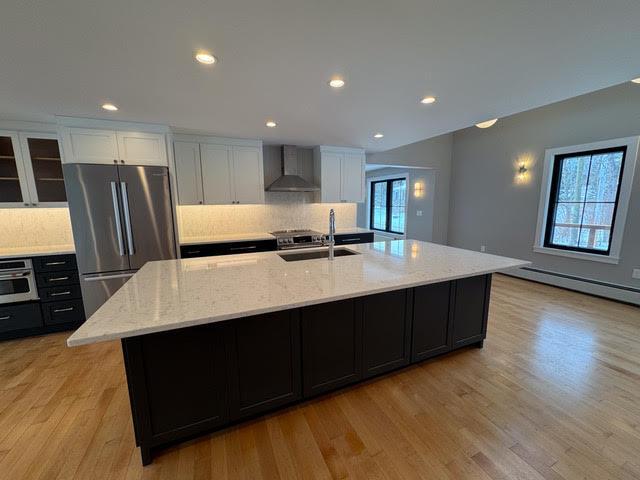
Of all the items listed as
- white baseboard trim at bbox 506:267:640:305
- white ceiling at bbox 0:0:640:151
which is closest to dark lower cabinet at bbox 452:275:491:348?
white ceiling at bbox 0:0:640:151

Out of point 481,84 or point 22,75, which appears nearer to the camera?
point 22,75

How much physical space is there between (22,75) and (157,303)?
2036 mm

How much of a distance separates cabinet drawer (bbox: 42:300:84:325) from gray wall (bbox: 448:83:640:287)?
22.0 ft

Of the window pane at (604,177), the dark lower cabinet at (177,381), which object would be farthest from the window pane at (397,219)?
the dark lower cabinet at (177,381)

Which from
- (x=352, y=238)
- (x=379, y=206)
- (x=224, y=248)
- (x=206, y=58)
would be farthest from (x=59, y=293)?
(x=379, y=206)

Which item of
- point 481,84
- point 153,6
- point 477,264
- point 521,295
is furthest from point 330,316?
point 521,295

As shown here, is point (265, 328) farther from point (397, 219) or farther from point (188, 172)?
point (397, 219)

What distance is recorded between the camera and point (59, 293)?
9.60 feet

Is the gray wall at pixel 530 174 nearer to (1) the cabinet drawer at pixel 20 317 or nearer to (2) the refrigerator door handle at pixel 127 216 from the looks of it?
(2) the refrigerator door handle at pixel 127 216

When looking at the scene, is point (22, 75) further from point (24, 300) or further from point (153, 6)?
point (24, 300)

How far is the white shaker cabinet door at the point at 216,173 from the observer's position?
3766 millimetres

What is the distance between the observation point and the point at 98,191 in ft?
9.38

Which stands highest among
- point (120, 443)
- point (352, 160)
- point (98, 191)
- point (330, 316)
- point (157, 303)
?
point (352, 160)

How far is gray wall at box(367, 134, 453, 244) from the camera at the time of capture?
5.57m
